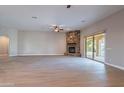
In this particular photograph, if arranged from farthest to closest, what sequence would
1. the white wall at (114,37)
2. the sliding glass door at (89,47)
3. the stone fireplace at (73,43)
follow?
1. the stone fireplace at (73,43)
2. the sliding glass door at (89,47)
3. the white wall at (114,37)

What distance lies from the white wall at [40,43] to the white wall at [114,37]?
7346 mm

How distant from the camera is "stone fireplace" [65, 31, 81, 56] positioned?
15025 mm

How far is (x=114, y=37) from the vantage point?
25.7 feet

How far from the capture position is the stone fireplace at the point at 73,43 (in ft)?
49.3

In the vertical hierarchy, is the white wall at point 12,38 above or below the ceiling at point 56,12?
below

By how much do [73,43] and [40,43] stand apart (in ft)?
11.0

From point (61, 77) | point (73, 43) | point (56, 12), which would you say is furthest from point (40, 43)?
point (61, 77)

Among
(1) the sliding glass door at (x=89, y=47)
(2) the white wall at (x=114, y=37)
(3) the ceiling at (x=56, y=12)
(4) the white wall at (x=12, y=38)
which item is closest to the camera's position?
(3) the ceiling at (x=56, y=12)

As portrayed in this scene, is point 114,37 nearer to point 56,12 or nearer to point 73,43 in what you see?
point 56,12

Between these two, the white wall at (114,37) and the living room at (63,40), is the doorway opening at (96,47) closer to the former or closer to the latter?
the living room at (63,40)

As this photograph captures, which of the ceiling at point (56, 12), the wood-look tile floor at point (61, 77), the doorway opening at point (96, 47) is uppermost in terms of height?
the ceiling at point (56, 12)

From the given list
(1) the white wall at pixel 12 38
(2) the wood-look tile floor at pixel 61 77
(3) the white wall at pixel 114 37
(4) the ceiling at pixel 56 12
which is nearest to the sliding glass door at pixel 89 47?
(3) the white wall at pixel 114 37
